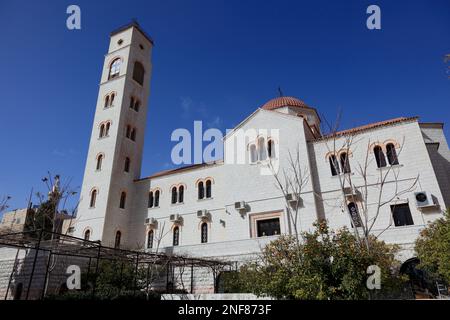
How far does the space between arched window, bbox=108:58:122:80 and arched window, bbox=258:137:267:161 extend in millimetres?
15555

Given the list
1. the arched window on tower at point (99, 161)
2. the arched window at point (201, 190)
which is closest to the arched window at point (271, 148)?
the arched window at point (201, 190)

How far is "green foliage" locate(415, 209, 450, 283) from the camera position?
10070mm

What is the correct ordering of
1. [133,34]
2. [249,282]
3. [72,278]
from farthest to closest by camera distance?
[133,34] < [72,278] < [249,282]

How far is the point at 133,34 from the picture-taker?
27.3m

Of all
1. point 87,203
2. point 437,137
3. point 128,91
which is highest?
point 128,91

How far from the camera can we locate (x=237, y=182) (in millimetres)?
19375

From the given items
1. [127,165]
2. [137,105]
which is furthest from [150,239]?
[137,105]

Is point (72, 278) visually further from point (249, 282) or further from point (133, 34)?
point (133, 34)

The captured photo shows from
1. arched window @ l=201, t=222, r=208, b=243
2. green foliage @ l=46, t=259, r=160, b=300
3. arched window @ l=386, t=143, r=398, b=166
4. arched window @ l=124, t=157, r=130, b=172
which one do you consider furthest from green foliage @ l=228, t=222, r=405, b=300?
arched window @ l=124, t=157, r=130, b=172

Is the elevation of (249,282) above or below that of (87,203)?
below

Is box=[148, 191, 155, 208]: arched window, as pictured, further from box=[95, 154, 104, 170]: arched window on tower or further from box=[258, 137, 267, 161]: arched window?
box=[258, 137, 267, 161]: arched window
